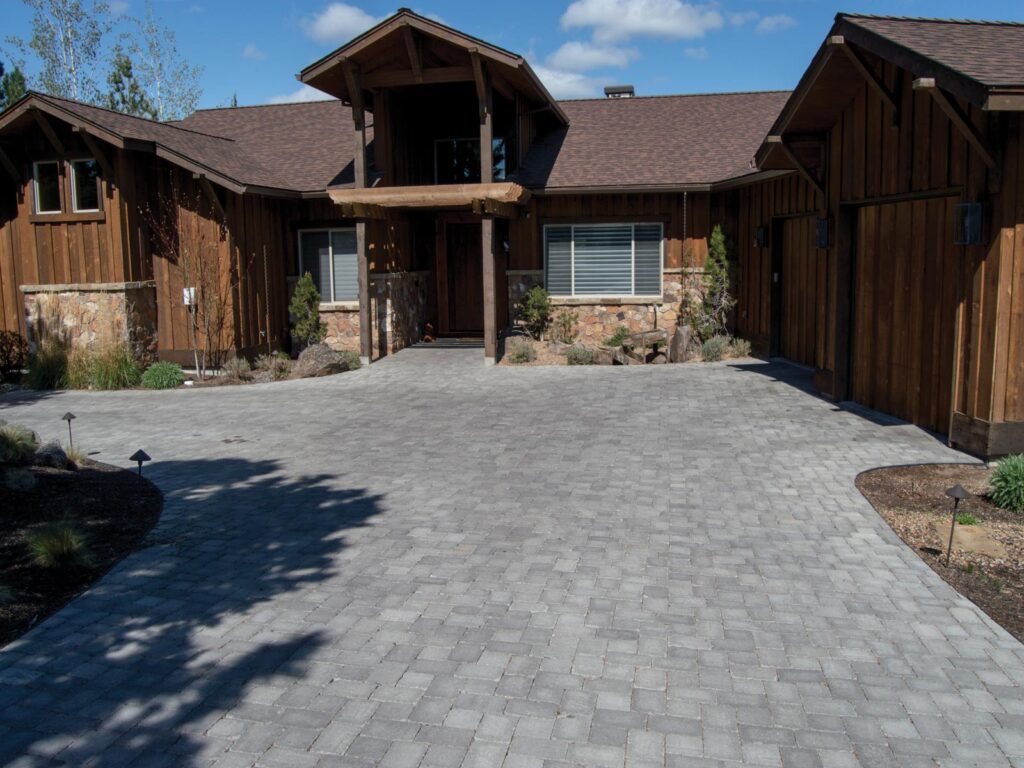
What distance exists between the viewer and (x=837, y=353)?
11.5m

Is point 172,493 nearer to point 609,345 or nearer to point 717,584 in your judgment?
point 717,584

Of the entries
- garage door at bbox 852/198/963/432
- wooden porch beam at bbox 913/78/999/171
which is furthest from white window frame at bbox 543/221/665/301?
wooden porch beam at bbox 913/78/999/171

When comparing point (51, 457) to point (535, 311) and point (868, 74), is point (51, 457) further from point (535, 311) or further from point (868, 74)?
point (535, 311)

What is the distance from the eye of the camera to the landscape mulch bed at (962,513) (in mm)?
5496

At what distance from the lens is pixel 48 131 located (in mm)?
15477

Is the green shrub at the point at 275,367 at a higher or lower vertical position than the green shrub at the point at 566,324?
lower

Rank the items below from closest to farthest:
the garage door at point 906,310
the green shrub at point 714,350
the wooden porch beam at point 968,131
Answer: the wooden porch beam at point 968,131
the garage door at point 906,310
the green shrub at point 714,350

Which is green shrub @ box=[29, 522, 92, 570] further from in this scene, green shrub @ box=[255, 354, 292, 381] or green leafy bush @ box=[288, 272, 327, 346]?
green leafy bush @ box=[288, 272, 327, 346]

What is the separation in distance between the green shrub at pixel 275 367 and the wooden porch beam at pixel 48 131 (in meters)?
5.13

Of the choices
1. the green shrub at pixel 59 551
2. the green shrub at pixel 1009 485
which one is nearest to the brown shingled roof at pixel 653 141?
the green shrub at pixel 1009 485

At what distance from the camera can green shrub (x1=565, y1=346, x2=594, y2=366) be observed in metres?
16.2

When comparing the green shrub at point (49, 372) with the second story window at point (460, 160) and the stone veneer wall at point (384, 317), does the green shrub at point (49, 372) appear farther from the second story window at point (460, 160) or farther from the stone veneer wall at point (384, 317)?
the second story window at point (460, 160)

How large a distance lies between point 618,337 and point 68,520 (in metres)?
12.3

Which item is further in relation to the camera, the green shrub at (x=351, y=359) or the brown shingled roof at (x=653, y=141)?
the brown shingled roof at (x=653, y=141)
